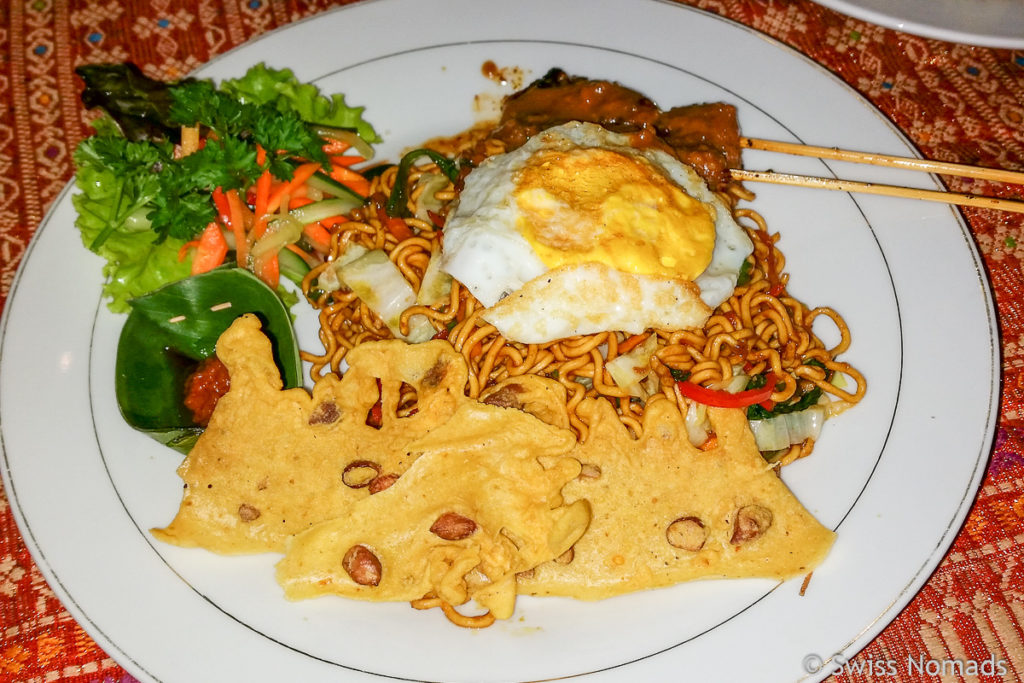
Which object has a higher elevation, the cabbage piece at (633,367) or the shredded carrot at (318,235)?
the shredded carrot at (318,235)

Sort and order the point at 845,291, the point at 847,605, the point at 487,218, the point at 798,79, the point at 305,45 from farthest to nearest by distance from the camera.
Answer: the point at 305,45 < the point at 798,79 < the point at 845,291 < the point at 487,218 < the point at 847,605

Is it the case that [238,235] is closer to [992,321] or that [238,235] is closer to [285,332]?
[285,332]

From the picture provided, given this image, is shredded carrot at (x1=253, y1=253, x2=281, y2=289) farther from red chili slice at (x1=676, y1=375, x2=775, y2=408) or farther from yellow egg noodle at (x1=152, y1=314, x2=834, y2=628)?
A: red chili slice at (x1=676, y1=375, x2=775, y2=408)

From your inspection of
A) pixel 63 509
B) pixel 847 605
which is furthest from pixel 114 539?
pixel 847 605

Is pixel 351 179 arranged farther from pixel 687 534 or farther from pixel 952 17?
pixel 952 17

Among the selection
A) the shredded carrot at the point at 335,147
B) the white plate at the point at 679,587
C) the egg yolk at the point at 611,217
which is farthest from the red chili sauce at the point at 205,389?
the egg yolk at the point at 611,217

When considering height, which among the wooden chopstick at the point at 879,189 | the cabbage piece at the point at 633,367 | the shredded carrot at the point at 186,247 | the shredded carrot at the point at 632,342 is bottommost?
the cabbage piece at the point at 633,367

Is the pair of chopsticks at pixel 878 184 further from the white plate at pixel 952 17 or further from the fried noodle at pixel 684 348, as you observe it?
the white plate at pixel 952 17

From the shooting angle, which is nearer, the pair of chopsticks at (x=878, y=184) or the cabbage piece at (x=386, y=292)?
the pair of chopsticks at (x=878, y=184)
